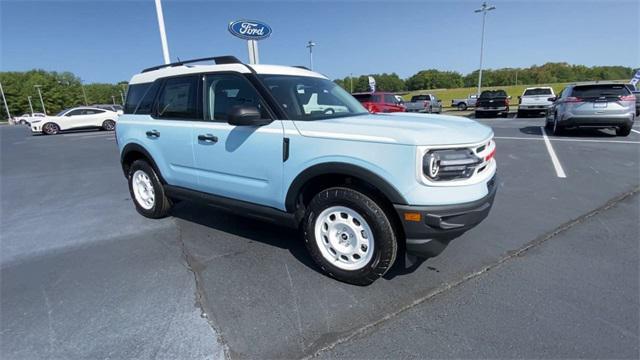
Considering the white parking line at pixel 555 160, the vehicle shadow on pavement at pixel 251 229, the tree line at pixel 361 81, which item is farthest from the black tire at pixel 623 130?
the tree line at pixel 361 81

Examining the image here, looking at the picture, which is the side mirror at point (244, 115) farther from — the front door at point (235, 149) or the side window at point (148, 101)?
the side window at point (148, 101)

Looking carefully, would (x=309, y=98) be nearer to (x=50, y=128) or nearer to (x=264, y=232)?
(x=264, y=232)

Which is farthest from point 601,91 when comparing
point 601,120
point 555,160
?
point 555,160

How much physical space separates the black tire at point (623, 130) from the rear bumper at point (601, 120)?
135mm

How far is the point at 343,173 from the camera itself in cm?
257

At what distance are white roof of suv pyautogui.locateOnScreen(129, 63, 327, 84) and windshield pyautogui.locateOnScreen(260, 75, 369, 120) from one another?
0.11m

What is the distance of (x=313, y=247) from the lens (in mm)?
2924

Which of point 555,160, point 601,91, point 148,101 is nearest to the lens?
point 148,101

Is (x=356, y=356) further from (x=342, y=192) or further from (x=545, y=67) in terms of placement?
(x=545, y=67)

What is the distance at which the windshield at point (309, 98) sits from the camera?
119 inches

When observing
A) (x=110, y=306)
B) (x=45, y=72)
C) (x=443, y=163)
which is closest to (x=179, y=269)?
(x=110, y=306)

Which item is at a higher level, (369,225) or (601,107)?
(601,107)

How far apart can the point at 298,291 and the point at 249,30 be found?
8.80 m

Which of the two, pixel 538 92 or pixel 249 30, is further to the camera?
pixel 538 92
